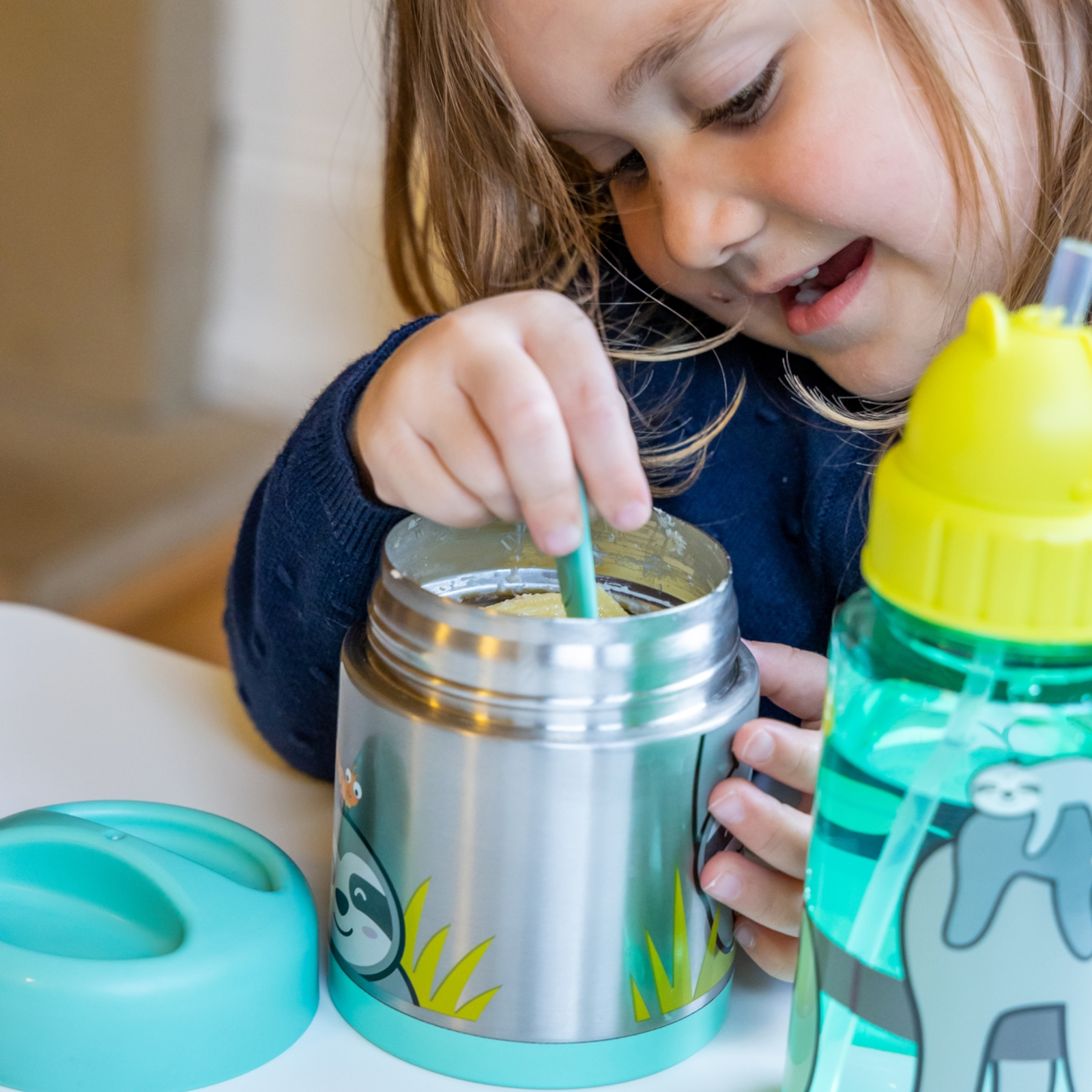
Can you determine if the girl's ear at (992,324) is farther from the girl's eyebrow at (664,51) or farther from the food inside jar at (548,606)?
the girl's eyebrow at (664,51)

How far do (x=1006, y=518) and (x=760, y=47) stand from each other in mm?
373

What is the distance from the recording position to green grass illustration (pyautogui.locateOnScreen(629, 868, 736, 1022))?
41cm

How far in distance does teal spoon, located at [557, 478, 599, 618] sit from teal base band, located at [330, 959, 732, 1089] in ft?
0.44

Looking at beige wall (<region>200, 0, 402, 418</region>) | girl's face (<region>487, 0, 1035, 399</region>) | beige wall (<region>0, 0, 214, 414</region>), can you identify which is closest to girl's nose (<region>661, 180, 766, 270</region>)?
girl's face (<region>487, 0, 1035, 399</region>)

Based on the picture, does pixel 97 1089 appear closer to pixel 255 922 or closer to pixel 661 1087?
pixel 255 922

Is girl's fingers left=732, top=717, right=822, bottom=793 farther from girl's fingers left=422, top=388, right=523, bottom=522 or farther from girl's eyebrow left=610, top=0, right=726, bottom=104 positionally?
girl's eyebrow left=610, top=0, right=726, bottom=104

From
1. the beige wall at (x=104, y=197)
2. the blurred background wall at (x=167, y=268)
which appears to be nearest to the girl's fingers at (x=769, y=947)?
the blurred background wall at (x=167, y=268)

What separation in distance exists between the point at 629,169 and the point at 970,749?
0.47 metres

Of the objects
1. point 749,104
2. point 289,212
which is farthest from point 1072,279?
point 289,212

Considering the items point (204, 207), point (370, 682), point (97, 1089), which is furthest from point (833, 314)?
point (204, 207)

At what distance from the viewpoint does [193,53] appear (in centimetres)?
215

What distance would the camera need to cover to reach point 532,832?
0.39 meters

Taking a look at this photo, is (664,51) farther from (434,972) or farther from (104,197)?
(104,197)

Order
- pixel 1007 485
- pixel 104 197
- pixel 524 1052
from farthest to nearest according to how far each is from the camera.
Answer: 1. pixel 104 197
2. pixel 524 1052
3. pixel 1007 485
